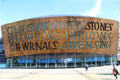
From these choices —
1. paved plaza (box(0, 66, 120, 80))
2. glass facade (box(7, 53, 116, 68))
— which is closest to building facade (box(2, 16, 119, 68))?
glass facade (box(7, 53, 116, 68))

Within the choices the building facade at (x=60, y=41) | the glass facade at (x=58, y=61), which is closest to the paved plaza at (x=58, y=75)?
the building facade at (x=60, y=41)

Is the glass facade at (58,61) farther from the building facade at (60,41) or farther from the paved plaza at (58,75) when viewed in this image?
the paved plaza at (58,75)

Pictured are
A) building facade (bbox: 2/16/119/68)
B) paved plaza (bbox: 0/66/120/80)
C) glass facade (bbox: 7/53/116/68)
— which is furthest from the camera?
glass facade (bbox: 7/53/116/68)

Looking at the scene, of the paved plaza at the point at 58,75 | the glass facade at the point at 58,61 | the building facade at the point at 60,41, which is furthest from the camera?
the glass facade at the point at 58,61

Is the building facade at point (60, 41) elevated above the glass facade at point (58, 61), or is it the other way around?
the building facade at point (60, 41)

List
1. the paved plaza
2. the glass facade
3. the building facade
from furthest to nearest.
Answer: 1. the glass facade
2. the building facade
3. the paved plaza

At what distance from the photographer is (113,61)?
152ft

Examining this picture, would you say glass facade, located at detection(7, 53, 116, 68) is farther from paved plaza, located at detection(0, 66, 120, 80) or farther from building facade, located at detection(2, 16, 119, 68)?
paved plaza, located at detection(0, 66, 120, 80)

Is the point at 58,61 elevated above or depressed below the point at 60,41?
below

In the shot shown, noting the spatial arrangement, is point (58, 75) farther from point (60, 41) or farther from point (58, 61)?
point (58, 61)

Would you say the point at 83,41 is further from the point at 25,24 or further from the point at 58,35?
the point at 25,24

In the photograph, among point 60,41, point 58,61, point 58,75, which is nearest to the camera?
point 58,75

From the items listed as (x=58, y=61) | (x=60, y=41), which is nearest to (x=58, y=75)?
(x=60, y=41)

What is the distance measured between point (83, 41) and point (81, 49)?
2.56 metres
